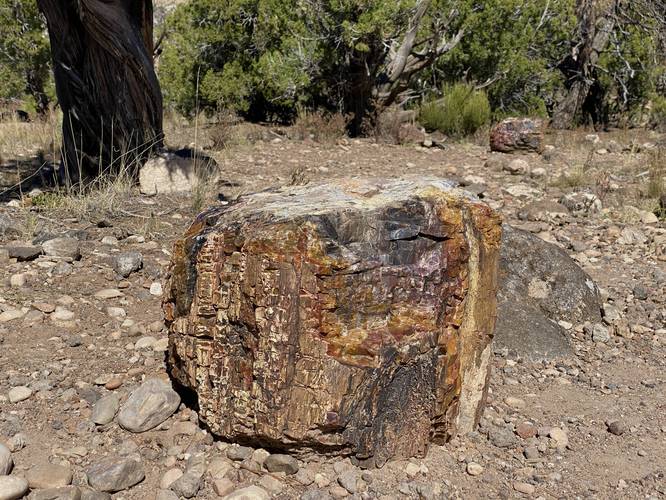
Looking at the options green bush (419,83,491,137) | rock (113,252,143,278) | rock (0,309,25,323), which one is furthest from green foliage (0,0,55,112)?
rock (0,309,25,323)

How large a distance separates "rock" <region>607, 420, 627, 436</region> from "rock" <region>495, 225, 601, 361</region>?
0.62 m

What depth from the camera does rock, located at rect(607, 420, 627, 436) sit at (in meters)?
2.59

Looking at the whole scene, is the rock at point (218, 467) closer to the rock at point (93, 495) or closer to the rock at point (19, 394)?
the rock at point (93, 495)

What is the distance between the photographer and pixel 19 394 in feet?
8.51

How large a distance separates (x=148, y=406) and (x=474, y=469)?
1.26 m

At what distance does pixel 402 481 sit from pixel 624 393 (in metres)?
1.29

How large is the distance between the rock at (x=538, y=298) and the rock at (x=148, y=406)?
5.41ft

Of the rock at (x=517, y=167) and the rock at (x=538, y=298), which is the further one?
the rock at (x=517, y=167)

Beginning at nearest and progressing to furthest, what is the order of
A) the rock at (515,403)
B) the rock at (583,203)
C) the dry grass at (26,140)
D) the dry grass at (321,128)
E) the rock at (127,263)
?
the rock at (515,403)
the rock at (127,263)
the rock at (583,203)
the dry grass at (26,140)
the dry grass at (321,128)


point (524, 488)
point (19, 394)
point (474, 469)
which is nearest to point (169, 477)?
point (19, 394)

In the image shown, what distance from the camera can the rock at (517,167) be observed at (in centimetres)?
692

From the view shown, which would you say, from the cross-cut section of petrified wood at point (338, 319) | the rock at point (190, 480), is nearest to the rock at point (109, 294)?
the cross-cut section of petrified wood at point (338, 319)

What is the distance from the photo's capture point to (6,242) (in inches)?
156

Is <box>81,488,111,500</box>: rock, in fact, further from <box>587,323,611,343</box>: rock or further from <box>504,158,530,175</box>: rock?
<box>504,158,530,175</box>: rock
